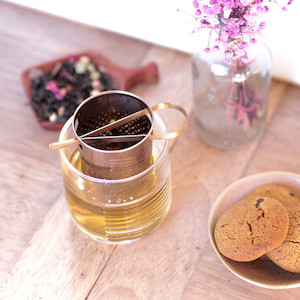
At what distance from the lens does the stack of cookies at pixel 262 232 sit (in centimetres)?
67

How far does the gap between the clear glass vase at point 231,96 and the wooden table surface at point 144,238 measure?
0.03m

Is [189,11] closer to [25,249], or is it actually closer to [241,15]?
[241,15]

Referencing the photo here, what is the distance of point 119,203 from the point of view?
712mm

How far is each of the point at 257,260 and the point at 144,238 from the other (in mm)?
170

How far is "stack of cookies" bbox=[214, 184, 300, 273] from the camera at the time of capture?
26.4 inches

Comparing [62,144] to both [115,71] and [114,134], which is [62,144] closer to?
[114,134]

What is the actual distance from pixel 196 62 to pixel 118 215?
0.29 m

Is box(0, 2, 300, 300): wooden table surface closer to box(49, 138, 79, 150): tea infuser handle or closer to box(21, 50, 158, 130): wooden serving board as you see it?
box(21, 50, 158, 130): wooden serving board

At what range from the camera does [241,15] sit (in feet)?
2.22

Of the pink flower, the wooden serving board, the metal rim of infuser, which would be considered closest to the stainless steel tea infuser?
the metal rim of infuser

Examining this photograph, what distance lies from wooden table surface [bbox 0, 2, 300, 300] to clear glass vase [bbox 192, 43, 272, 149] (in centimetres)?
3

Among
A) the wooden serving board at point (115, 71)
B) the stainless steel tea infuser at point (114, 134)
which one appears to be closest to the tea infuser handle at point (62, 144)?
the stainless steel tea infuser at point (114, 134)

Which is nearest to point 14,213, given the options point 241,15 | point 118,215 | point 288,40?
point 118,215

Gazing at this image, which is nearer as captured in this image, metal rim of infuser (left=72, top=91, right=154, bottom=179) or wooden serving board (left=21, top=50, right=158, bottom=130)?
metal rim of infuser (left=72, top=91, right=154, bottom=179)
